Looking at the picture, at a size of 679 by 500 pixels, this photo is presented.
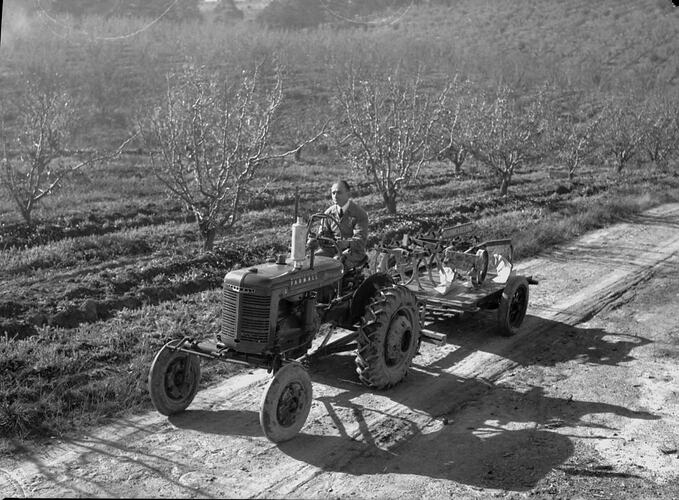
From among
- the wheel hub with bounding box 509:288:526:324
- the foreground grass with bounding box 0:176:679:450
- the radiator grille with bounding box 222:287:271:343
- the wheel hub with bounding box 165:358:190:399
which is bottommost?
the foreground grass with bounding box 0:176:679:450

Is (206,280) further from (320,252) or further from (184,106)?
(184,106)

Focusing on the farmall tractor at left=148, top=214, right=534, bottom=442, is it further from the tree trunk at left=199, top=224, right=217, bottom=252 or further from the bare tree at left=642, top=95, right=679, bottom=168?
the bare tree at left=642, top=95, right=679, bottom=168

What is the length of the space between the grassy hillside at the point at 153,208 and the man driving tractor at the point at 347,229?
1600 mm

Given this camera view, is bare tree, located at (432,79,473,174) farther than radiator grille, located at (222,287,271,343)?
Yes

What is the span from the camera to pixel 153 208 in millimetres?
18031

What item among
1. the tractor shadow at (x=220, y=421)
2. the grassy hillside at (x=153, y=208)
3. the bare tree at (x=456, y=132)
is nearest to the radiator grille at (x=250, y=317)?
the tractor shadow at (x=220, y=421)

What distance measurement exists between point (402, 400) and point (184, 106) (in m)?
9.64

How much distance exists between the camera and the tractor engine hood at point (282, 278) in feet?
19.0

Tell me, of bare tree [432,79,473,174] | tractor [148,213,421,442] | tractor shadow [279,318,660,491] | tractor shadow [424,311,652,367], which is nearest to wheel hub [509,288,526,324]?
tractor shadow [424,311,652,367]

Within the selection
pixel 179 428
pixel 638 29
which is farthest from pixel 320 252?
pixel 638 29

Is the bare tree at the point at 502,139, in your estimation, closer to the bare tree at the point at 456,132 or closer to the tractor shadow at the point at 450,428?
the bare tree at the point at 456,132

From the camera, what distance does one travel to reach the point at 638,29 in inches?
2859

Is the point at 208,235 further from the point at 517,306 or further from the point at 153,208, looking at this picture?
the point at 153,208

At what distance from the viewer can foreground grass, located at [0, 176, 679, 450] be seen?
591cm
